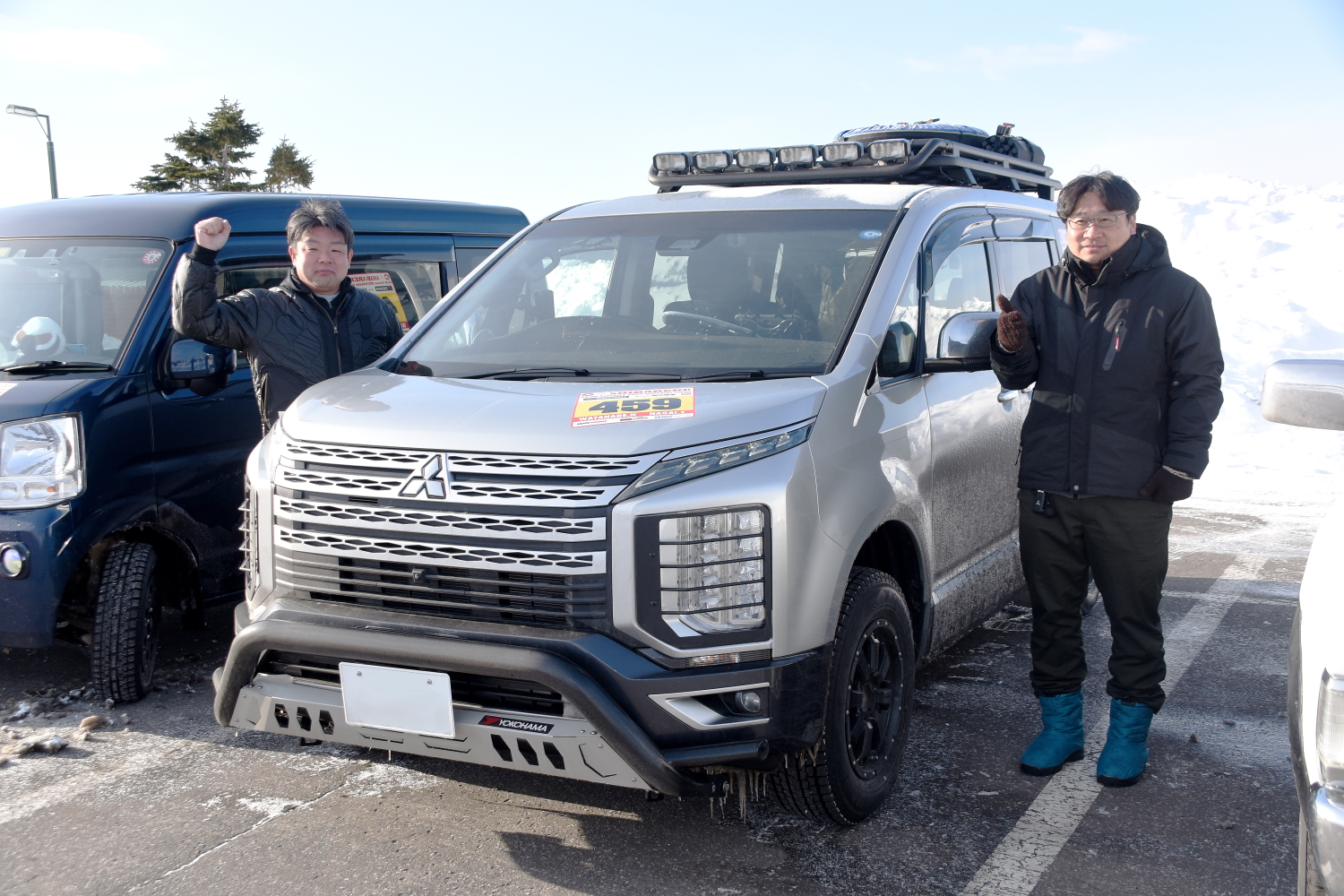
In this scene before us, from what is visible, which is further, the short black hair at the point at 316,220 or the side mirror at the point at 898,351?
the short black hair at the point at 316,220

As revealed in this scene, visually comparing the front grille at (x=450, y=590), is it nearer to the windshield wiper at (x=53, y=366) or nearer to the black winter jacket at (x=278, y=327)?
the black winter jacket at (x=278, y=327)

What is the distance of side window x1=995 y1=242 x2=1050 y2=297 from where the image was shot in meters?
4.63

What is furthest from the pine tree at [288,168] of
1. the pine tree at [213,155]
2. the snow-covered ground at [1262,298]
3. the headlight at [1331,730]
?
the headlight at [1331,730]

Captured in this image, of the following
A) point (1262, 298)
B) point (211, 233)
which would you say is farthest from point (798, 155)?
point (1262, 298)

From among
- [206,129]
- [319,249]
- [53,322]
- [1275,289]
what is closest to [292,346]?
[319,249]

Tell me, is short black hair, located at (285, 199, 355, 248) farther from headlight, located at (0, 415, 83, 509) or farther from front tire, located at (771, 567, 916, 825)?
front tire, located at (771, 567, 916, 825)

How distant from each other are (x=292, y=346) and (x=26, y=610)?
137 cm

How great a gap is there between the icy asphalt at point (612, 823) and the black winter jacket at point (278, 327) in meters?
1.37

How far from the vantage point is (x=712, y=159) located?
482cm

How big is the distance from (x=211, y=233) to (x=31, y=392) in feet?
2.96

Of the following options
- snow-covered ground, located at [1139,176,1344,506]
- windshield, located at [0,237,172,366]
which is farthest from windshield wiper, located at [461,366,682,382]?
snow-covered ground, located at [1139,176,1344,506]

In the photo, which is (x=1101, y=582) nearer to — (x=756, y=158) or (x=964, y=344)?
(x=964, y=344)

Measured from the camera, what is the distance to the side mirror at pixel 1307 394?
2.59 m

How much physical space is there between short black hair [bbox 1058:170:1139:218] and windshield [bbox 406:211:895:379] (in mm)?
572
